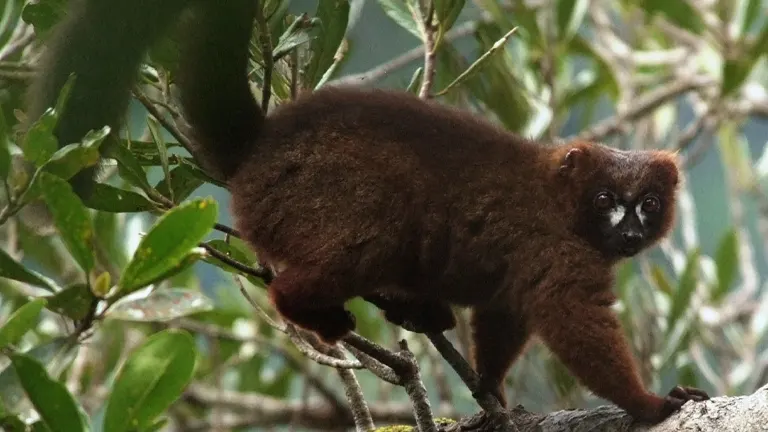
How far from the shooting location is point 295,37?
2.69 m

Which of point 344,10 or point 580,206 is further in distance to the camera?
point 580,206

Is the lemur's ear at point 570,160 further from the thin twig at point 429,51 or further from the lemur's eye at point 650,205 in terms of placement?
the thin twig at point 429,51

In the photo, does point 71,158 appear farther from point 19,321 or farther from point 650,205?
point 650,205

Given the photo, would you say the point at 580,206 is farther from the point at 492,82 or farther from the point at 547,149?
the point at 492,82

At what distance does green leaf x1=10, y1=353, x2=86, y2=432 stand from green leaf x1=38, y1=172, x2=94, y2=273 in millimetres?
288

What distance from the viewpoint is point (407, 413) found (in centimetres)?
604

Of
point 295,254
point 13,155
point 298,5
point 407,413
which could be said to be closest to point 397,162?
point 295,254

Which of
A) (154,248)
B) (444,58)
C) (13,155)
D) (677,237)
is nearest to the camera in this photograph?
(154,248)

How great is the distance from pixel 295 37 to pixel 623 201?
1405mm

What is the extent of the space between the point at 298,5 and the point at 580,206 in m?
1.22

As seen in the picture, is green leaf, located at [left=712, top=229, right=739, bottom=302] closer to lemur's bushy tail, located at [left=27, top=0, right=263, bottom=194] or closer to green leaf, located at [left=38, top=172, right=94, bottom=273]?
lemur's bushy tail, located at [left=27, top=0, right=263, bottom=194]

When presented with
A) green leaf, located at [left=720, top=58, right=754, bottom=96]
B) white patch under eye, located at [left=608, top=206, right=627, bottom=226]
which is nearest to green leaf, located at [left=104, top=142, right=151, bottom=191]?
white patch under eye, located at [left=608, top=206, right=627, bottom=226]

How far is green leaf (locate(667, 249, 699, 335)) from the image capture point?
521cm

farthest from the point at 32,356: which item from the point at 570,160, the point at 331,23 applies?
the point at 570,160
